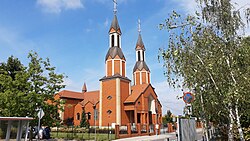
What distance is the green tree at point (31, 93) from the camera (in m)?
17.8

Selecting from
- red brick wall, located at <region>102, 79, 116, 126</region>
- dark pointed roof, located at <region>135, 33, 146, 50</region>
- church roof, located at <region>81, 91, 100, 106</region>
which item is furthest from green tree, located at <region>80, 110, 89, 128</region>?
dark pointed roof, located at <region>135, 33, 146, 50</region>

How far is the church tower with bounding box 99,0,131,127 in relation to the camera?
38284 millimetres

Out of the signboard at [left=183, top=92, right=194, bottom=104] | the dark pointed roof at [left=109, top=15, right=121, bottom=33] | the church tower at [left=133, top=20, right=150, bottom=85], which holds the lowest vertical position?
the signboard at [left=183, top=92, right=194, bottom=104]

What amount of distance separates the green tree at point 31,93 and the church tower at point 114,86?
1826 centimetres

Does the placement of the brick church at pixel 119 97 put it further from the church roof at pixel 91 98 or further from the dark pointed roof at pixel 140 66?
the dark pointed roof at pixel 140 66

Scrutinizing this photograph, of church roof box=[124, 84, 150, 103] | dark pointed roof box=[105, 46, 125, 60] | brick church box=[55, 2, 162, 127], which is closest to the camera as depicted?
brick church box=[55, 2, 162, 127]

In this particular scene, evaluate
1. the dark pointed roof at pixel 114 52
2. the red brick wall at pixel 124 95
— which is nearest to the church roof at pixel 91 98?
the red brick wall at pixel 124 95

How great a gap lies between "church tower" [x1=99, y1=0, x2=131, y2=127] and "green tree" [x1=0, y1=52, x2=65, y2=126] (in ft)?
59.9

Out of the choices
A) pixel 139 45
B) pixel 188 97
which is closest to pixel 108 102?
pixel 139 45

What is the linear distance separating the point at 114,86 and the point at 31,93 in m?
21.8

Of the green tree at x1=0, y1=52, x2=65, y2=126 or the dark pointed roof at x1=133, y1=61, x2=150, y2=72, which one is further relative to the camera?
the dark pointed roof at x1=133, y1=61, x2=150, y2=72

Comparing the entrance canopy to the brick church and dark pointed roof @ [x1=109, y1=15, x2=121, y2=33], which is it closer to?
the brick church

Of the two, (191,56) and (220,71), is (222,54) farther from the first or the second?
(191,56)

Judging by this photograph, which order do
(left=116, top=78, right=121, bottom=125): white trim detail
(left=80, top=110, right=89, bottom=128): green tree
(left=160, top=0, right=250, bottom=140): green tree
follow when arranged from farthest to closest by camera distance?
(left=80, top=110, right=89, bottom=128): green tree → (left=116, top=78, right=121, bottom=125): white trim detail → (left=160, top=0, right=250, bottom=140): green tree
